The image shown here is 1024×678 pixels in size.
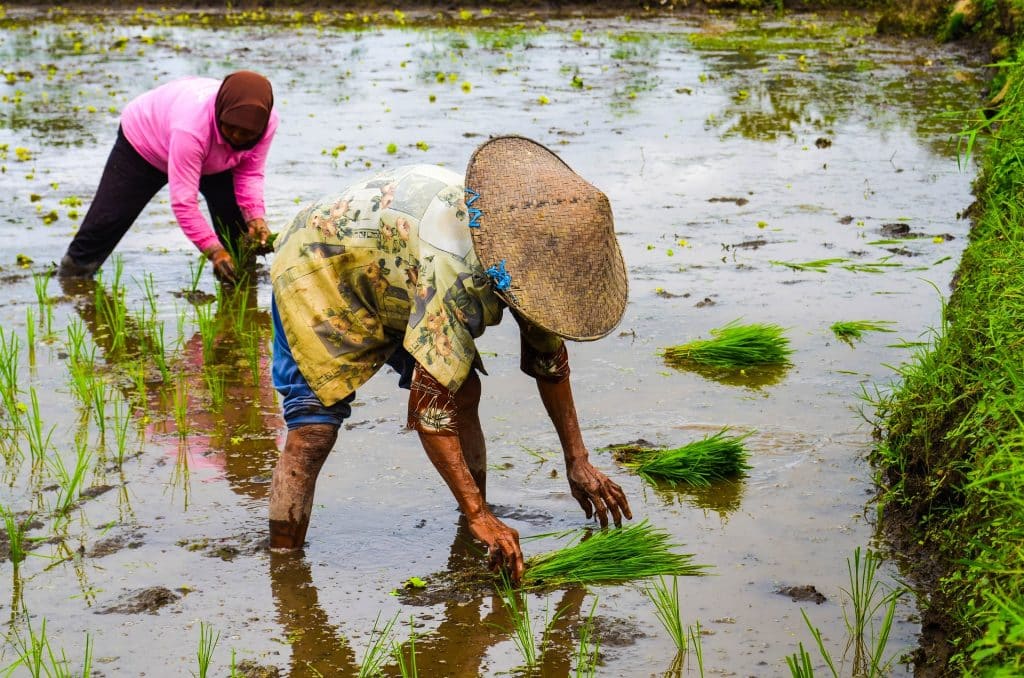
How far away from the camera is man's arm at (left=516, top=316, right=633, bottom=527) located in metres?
3.35

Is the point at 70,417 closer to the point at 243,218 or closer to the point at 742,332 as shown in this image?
the point at 243,218

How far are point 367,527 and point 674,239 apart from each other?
351cm

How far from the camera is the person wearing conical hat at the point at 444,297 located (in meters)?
2.88

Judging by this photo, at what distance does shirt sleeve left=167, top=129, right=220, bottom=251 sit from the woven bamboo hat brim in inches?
→ 115

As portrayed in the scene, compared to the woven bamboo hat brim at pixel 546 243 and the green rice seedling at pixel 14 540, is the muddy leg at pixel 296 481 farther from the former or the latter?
the woven bamboo hat brim at pixel 546 243

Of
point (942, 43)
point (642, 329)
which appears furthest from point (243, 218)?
point (942, 43)

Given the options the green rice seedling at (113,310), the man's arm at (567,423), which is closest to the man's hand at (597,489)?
the man's arm at (567,423)

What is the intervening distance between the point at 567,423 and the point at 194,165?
9.54ft

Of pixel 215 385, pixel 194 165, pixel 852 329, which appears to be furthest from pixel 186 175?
pixel 852 329

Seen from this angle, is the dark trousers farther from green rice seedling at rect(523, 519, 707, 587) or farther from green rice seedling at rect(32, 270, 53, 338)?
green rice seedling at rect(523, 519, 707, 587)

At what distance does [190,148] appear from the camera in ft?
18.1

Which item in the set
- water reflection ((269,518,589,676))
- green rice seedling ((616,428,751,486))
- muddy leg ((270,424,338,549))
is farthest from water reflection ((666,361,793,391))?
muddy leg ((270,424,338,549))

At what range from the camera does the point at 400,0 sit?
59.6ft

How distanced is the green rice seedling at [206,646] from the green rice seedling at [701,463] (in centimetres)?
156
